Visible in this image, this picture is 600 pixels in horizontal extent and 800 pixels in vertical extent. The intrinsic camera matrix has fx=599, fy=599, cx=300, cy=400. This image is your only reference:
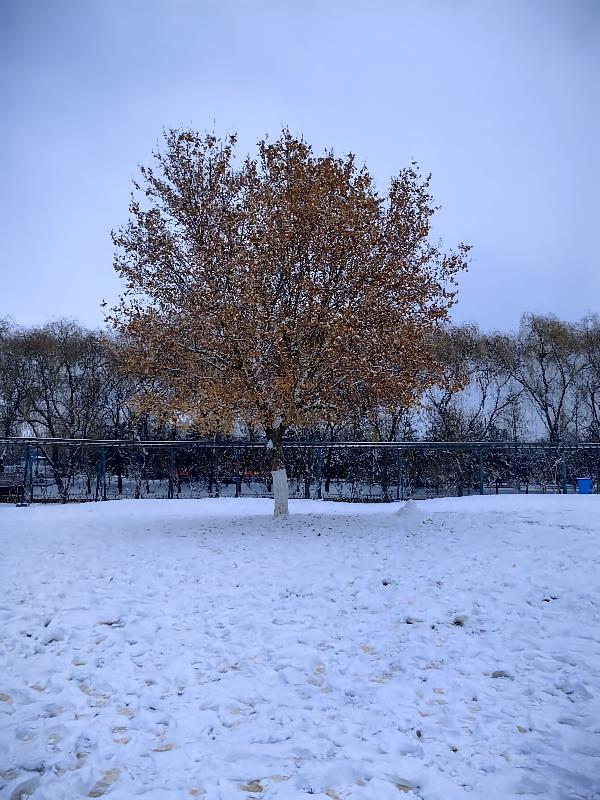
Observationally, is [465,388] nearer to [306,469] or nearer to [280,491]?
[306,469]

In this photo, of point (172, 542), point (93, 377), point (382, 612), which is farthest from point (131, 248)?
point (93, 377)

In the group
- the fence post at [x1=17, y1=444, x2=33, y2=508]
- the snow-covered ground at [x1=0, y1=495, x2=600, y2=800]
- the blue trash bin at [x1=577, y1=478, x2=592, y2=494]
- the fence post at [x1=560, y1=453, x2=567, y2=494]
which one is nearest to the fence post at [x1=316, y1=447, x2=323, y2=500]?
the fence post at [x1=560, y1=453, x2=567, y2=494]

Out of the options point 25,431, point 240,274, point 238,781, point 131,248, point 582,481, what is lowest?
point 238,781

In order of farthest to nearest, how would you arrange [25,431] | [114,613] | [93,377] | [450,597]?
1. [25,431]
2. [93,377]
3. [450,597]
4. [114,613]

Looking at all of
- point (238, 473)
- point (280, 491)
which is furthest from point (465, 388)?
point (280, 491)

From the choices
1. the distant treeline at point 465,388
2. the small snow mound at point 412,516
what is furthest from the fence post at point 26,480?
the distant treeline at point 465,388

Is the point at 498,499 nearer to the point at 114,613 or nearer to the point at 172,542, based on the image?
the point at 172,542

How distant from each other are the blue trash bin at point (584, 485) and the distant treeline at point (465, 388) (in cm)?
1103

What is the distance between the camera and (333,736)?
4.24m

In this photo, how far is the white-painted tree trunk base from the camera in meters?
14.3

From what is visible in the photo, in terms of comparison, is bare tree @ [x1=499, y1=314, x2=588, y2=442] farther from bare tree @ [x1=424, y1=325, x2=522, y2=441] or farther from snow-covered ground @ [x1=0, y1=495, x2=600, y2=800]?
snow-covered ground @ [x1=0, y1=495, x2=600, y2=800]

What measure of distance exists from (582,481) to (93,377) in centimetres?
2519

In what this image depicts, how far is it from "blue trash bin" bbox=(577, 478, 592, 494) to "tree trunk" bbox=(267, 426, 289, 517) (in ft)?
36.6

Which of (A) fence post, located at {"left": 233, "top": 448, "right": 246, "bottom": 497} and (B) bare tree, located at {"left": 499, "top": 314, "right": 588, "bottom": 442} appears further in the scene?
(B) bare tree, located at {"left": 499, "top": 314, "right": 588, "bottom": 442}
